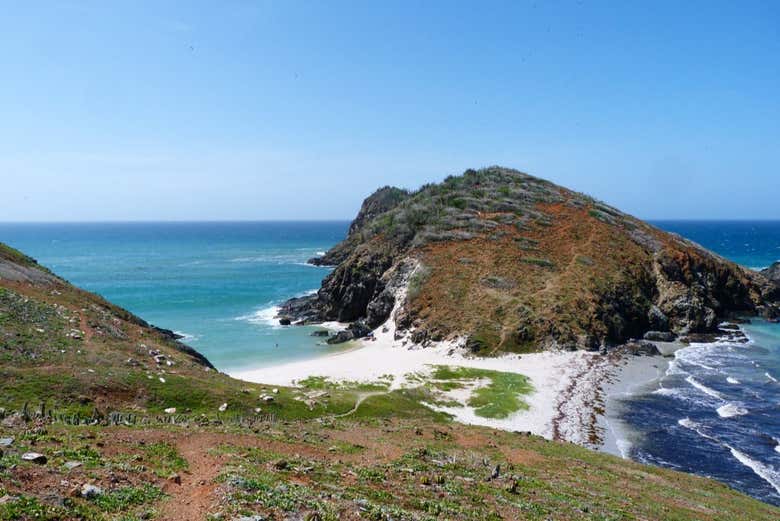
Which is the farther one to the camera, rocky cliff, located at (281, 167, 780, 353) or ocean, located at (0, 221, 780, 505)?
rocky cliff, located at (281, 167, 780, 353)

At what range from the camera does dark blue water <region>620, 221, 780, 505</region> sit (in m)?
35.0

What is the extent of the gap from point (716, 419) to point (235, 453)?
42845 mm

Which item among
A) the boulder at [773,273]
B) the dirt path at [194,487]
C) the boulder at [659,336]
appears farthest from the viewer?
the boulder at [773,273]

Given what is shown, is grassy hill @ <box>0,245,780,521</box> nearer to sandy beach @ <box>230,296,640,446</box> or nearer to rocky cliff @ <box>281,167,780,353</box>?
sandy beach @ <box>230,296,640,446</box>

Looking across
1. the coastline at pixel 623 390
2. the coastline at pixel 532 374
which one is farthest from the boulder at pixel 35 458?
the coastline at pixel 623 390

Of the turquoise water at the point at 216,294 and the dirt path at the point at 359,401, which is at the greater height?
the dirt path at the point at 359,401

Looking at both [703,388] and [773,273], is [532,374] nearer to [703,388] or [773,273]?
[703,388]

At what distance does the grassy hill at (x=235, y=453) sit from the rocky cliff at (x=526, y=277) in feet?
105

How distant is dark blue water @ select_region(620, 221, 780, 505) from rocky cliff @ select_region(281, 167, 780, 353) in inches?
Result: 504

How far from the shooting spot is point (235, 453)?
63.9 feet

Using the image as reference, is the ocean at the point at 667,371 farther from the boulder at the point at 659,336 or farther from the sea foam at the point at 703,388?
the boulder at the point at 659,336

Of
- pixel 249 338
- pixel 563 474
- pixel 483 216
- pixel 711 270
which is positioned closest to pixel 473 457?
pixel 563 474

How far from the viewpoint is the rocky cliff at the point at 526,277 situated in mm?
70188

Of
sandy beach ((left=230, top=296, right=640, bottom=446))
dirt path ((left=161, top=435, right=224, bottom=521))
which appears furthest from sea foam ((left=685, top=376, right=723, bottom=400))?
dirt path ((left=161, top=435, right=224, bottom=521))
